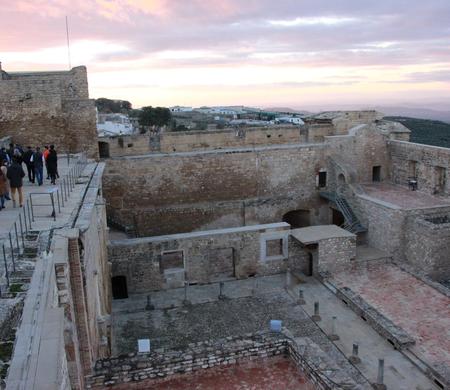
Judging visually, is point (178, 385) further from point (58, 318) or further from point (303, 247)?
point (303, 247)

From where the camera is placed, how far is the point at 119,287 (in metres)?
14.4

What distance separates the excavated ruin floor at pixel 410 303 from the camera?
10.8 metres

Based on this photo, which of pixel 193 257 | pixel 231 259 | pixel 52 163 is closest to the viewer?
pixel 52 163

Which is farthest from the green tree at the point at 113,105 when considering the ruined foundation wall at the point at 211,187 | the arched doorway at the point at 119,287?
the arched doorway at the point at 119,287

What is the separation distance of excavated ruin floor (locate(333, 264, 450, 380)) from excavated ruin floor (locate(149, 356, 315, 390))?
431 centimetres

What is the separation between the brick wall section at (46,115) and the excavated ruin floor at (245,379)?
11046 millimetres

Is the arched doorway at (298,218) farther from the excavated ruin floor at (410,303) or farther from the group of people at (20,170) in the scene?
the group of people at (20,170)

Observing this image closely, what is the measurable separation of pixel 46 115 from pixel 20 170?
7.38 m

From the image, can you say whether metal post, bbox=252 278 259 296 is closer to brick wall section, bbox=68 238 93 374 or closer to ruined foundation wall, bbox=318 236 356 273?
ruined foundation wall, bbox=318 236 356 273

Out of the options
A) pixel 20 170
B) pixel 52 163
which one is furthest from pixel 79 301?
pixel 52 163

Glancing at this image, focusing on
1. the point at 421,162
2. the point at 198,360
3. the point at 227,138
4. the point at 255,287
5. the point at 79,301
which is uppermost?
the point at 227,138

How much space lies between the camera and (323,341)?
11.4m

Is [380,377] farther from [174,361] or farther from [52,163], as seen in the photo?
[52,163]

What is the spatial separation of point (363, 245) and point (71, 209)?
11.8m
